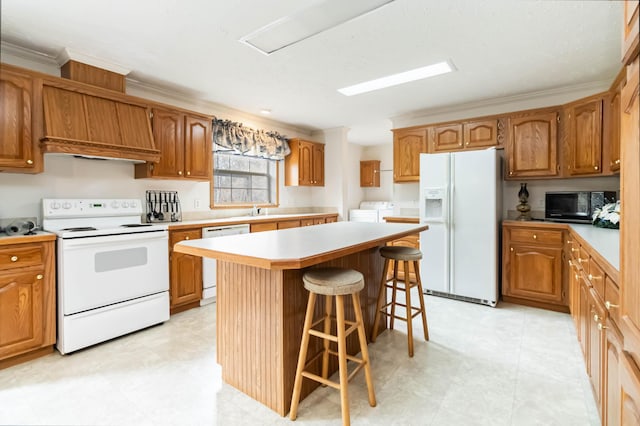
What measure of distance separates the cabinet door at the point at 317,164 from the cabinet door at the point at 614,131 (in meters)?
3.64

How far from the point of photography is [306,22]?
88.3 inches

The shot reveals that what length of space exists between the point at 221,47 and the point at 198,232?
69.0 inches

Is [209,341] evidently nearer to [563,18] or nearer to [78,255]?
[78,255]

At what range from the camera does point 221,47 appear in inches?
102

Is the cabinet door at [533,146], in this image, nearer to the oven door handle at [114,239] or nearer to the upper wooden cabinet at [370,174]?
the upper wooden cabinet at [370,174]

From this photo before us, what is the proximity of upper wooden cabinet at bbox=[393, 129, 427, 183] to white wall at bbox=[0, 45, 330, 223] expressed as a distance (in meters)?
1.98

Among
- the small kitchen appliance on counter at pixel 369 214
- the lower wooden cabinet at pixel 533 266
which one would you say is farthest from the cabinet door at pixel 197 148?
the lower wooden cabinet at pixel 533 266

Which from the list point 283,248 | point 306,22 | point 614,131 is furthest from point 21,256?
point 614,131

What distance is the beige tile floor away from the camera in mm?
1709

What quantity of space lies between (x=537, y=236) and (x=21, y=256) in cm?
442

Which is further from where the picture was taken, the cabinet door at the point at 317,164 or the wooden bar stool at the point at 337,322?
the cabinet door at the point at 317,164

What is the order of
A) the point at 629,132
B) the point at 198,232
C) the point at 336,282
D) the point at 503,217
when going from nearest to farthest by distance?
the point at 629,132 → the point at 336,282 → the point at 198,232 → the point at 503,217

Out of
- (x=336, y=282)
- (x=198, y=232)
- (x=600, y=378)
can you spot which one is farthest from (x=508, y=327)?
(x=198, y=232)

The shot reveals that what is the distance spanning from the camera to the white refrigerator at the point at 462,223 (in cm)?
341
